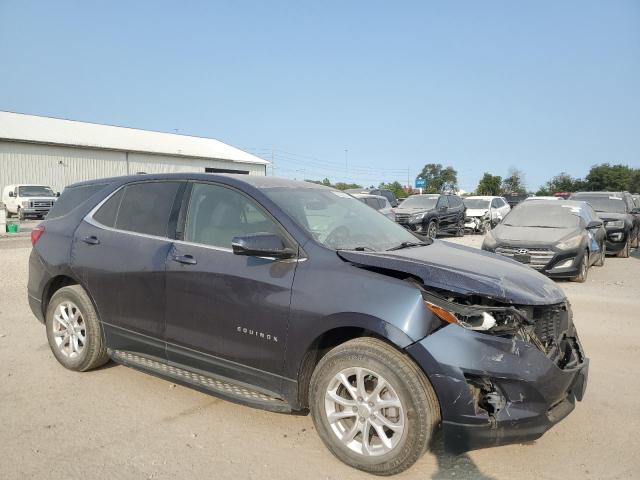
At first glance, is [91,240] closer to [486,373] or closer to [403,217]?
[486,373]

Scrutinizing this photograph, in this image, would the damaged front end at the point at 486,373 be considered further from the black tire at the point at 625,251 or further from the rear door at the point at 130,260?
the black tire at the point at 625,251

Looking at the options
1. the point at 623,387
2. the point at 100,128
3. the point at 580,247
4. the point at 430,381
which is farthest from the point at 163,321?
the point at 100,128

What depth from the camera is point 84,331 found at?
427cm

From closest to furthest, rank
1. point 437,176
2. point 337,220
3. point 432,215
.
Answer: point 337,220 → point 432,215 → point 437,176

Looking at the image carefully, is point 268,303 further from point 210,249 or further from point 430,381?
point 430,381

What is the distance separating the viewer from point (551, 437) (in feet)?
10.7

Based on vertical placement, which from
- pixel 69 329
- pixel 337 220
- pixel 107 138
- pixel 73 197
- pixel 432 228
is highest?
pixel 107 138

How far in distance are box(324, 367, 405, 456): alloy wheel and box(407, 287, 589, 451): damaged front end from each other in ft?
0.92

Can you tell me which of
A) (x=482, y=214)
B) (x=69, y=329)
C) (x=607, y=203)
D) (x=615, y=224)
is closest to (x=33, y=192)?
(x=482, y=214)

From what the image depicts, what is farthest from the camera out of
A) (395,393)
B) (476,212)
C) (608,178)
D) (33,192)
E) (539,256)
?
(608,178)

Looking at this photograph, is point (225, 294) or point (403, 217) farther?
point (403, 217)

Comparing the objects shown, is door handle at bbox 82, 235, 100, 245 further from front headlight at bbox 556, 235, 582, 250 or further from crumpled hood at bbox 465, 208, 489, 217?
crumpled hood at bbox 465, 208, 489, 217

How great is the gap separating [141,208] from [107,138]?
127 ft

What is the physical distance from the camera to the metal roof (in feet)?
111
